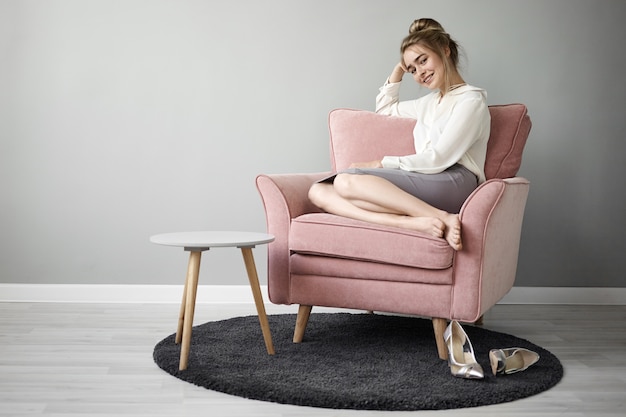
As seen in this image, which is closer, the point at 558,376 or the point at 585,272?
the point at 558,376

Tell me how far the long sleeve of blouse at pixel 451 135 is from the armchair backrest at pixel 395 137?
0.27 ft

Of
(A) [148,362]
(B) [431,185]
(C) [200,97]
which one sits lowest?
(A) [148,362]

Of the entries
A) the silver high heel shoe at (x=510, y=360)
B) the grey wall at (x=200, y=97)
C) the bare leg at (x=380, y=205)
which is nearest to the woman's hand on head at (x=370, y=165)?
the bare leg at (x=380, y=205)

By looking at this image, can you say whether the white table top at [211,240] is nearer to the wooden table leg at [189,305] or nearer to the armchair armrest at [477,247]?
the wooden table leg at [189,305]

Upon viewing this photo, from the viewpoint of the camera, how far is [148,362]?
238 centimetres

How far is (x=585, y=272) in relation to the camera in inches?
142

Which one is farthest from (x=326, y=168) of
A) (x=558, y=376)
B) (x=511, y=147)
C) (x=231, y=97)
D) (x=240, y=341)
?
(x=558, y=376)

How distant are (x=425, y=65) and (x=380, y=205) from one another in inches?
28.0

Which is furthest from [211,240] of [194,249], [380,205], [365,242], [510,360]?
[510,360]

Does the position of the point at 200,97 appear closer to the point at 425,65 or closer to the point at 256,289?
the point at 425,65

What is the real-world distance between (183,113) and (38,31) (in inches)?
30.3

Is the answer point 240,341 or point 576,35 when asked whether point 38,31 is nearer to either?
point 240,341

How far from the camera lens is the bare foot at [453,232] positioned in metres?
2.34

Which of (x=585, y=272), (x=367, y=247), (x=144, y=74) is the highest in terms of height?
(x=144, y=74)
